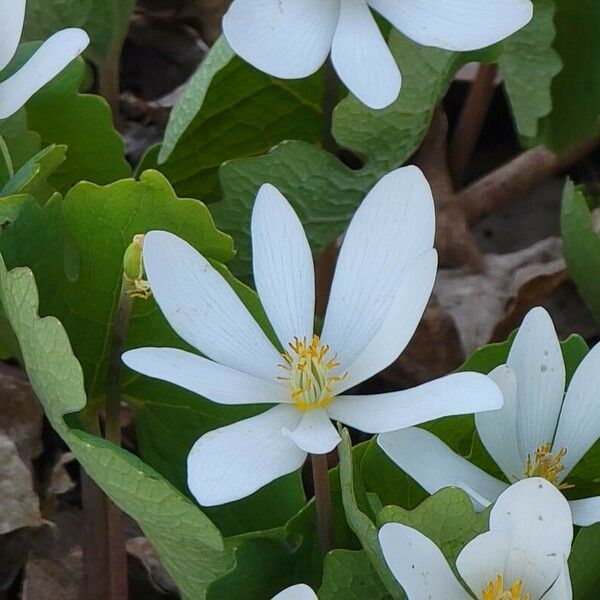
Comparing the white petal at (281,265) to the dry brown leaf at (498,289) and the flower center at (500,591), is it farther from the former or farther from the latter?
the dry brown leaf at (498,289)

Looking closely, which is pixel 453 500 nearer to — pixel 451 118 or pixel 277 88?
pixel 277 88

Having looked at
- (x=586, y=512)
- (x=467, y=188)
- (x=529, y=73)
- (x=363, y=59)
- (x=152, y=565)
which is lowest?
(x=152, y=565)

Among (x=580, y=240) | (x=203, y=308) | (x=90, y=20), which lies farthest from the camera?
(x=90, y=20)

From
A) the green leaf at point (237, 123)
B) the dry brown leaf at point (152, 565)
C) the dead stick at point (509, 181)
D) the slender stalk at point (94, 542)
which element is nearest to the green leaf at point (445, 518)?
the slender stalk at point (94, 542)

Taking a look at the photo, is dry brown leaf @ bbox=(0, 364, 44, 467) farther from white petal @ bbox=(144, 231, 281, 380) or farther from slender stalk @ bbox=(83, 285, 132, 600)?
white petal @ bbox=(144, 231, 281, 380)

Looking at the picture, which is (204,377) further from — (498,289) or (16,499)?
(498,289)

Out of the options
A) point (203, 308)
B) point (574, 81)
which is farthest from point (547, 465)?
point (574, 81)
